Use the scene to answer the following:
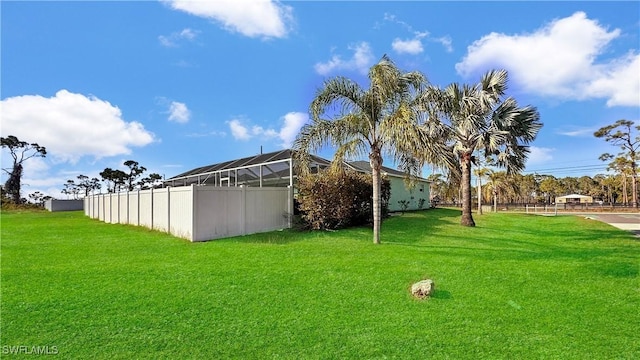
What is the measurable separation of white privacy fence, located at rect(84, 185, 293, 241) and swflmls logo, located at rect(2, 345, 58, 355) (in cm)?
653

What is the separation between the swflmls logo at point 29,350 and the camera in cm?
352

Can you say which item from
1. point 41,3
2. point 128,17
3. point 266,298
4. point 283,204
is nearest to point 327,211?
point 283,204

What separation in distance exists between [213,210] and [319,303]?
6.77m

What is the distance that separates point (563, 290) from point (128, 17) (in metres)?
11.2

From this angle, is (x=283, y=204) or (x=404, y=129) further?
(x=283, y=204)

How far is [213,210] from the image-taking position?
10.7 metres

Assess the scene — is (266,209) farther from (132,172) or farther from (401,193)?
(132,172)

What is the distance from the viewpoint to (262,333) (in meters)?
3.97

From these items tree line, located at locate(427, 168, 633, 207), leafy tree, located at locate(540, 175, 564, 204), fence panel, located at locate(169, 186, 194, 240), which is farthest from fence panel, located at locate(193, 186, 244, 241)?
leafy tree, located at locate(540, 175, 564, 204)

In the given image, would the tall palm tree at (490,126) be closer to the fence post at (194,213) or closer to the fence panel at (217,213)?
the fence panel at (217,213)

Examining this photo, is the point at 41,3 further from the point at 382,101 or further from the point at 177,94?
the point at 382,101

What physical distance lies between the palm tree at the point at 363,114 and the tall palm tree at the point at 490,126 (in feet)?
17.7

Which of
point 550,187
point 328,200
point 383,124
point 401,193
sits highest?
point 383,124

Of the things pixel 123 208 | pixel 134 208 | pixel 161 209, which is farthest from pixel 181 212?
pixel 123 208
